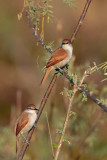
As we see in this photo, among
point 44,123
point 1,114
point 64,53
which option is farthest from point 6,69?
point 64,53

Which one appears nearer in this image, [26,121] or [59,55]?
[26,121]

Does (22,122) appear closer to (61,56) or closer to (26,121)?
(26,121)

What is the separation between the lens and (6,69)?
11.9 meters

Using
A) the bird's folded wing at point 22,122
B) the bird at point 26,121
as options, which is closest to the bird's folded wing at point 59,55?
the bird at point 26,121

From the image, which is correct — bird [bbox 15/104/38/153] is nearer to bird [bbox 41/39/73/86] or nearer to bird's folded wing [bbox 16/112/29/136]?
bird's folded wing [bbox 16/112/29/136]

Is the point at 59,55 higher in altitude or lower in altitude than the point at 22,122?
higher

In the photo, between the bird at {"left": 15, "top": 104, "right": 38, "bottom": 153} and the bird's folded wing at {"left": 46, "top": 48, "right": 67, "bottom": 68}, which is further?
the bird's folded wing at {"left": 46, "top": 48, "right": 67, "bottom": 68}

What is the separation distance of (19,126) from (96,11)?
271 inches

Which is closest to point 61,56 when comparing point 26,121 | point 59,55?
point 59,55

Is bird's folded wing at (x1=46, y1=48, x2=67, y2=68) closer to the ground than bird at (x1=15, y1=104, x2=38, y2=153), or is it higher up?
higher up

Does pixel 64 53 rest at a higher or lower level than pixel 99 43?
lower

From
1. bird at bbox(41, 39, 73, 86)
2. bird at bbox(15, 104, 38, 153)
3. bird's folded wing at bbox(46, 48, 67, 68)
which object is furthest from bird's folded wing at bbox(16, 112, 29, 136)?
bird's folded wing at bbox(46, 48, 67, 68)

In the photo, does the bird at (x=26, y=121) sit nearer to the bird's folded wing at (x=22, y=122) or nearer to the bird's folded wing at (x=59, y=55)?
the bird's folded wing at (x=22, y=122)

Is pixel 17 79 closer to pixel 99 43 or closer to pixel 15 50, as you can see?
pixel 15 50
